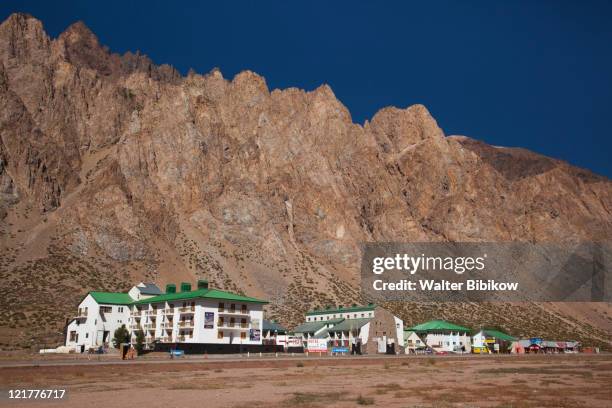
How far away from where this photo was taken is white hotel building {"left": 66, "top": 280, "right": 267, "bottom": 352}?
8256cm

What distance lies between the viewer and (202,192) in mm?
146500

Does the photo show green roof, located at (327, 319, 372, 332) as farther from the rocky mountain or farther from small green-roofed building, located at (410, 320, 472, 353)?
small green-roofed building, located at (410, 320, 472, 353)

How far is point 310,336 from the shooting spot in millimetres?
105438

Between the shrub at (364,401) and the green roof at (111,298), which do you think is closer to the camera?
the shrub at (364,401)

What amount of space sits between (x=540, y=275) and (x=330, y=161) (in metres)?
70.2

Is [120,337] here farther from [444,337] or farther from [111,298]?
[444,337]

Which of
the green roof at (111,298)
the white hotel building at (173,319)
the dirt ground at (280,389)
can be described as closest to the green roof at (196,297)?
the white hotel building at (173,319)

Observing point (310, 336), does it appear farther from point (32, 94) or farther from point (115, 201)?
point (32, 94)

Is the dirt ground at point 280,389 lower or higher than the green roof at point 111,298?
lower

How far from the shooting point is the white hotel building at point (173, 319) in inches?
3250

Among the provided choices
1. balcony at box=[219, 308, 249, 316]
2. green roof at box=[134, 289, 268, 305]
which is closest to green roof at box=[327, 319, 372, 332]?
green roof at box=[134, 289, 268, 305]

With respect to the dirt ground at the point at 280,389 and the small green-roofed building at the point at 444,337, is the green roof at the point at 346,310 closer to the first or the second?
the small green-roofed building at the point at 444,337

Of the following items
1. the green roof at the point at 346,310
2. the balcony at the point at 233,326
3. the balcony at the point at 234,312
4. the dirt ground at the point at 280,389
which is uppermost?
the green roof at the point at 346,310

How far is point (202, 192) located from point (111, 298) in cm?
5788
